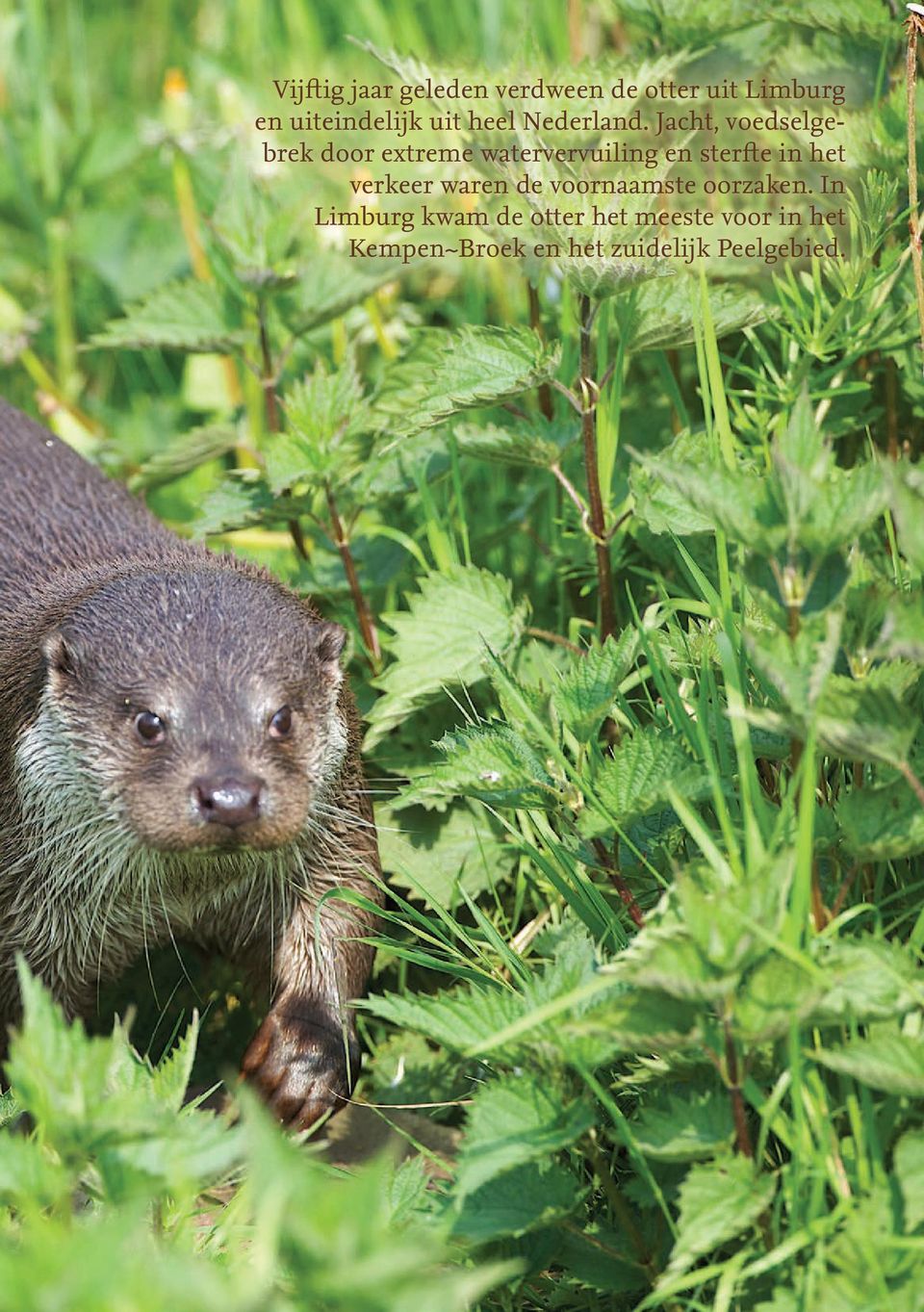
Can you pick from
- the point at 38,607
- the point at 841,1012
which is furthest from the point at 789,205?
the point at 841,1012

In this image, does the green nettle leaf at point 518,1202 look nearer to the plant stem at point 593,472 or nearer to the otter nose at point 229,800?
the otter nose at point 229,800

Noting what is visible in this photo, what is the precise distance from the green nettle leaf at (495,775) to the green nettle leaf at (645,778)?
0.11m

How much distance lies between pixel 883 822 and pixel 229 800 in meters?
1.02

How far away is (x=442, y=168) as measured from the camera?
4414 millimetres

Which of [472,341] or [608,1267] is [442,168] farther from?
[608,1267]

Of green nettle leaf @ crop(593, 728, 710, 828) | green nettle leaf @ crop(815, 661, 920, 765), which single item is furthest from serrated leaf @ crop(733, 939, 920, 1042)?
green nettle leaf @ crop(593, 728, 710, 828)

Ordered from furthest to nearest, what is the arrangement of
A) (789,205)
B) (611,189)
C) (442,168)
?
(442,168)
(789,205)
(611,189)

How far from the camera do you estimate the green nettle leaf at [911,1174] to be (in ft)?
6.81

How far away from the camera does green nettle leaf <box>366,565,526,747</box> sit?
3.31 metres

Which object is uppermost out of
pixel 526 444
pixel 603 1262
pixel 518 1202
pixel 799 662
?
pixel 526 444

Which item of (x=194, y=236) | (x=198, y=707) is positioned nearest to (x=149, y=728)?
(x=198, y=707)

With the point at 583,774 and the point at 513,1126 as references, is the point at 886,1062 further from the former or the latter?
the point at 583,774

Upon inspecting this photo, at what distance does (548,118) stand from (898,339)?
2.77ft

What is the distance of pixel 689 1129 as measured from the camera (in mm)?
2266
